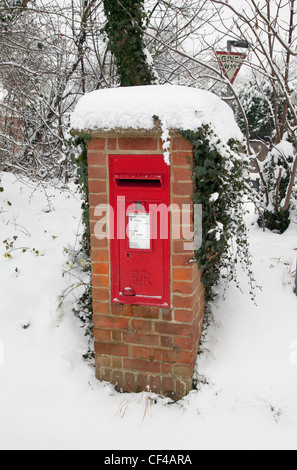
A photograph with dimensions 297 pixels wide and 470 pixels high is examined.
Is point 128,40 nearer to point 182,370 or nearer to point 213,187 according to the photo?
point 213,187

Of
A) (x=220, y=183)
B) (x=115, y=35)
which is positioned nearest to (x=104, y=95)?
(x=220, y=183)

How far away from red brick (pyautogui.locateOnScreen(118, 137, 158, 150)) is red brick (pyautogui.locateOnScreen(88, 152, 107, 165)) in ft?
0.41

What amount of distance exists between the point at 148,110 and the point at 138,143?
203mm

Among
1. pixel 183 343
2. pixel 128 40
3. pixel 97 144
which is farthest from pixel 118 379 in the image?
pixel 128 40

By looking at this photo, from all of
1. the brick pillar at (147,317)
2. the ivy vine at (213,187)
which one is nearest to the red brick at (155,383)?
the brick pillar at (147,317)

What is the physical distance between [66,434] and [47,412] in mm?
205

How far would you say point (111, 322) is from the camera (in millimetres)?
2480

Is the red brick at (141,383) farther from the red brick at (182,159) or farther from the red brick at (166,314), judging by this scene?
the red brick at (182,159)

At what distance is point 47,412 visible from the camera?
2312mm

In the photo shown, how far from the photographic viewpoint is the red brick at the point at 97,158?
2.26 meters

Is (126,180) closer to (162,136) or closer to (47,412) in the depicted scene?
(162,136)

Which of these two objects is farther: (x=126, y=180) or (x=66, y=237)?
(x=66, y=237)

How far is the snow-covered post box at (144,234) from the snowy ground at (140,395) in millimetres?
159

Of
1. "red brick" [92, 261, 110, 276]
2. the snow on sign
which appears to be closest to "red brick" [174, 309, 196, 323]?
"red brick" [92, 261, 110, 276]
